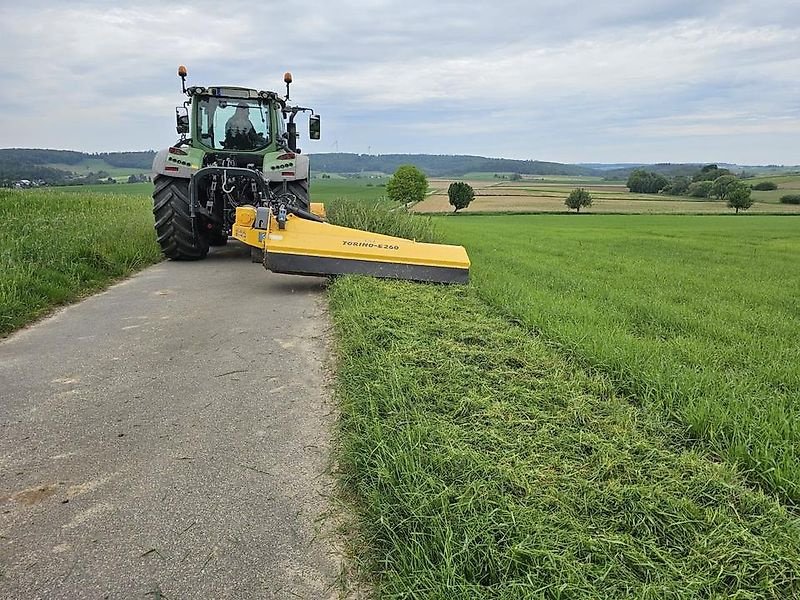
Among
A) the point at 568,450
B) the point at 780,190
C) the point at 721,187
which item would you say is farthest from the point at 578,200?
the point at 568,450

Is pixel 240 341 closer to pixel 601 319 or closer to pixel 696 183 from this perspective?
pixel 601 319

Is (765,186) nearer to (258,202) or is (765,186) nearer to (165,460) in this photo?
(258,202)

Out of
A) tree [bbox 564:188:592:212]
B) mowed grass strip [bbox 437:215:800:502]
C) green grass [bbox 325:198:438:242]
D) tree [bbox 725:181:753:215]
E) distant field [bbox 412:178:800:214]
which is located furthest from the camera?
tree [bbox 564:188:592:212]

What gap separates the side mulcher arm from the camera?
620 centimetres

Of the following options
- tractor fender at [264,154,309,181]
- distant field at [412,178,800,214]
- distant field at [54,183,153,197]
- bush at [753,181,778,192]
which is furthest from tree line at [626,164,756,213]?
tractor fender at [264,154,309,181]

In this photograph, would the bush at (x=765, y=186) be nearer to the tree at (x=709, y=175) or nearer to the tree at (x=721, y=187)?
Result: the tree at (x=721, y=187)

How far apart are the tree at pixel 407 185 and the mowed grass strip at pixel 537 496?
36.4 meters

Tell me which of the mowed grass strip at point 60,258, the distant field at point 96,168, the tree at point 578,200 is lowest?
the mowed grass strip at point 60,258

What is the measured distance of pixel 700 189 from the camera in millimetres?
55438

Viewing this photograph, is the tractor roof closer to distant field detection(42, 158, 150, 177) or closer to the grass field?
the grass field

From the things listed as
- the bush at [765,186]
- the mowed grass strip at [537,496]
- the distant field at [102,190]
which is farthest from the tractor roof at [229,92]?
the bush at [765,186]

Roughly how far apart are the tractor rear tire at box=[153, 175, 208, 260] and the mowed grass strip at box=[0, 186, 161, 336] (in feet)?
1.53

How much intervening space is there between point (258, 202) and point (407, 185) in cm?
3320

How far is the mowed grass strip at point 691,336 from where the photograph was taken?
270 cm
